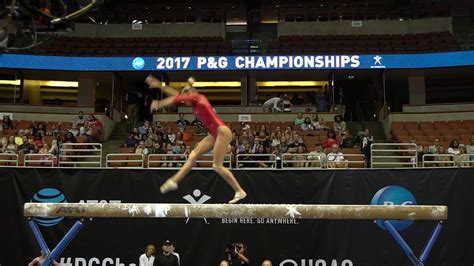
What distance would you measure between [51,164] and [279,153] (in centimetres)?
614

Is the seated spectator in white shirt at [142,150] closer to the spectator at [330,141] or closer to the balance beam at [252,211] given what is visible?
the spectator at [330,141]

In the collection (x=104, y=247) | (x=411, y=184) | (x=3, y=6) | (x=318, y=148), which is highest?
(x=3, y=6)

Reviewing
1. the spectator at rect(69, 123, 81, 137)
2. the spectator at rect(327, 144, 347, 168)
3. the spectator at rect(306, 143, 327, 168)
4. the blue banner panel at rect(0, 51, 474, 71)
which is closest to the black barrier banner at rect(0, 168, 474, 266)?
the spectator at rect(306, 143, 327, 168)

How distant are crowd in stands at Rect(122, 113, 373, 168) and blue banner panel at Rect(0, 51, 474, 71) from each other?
9.36 ft

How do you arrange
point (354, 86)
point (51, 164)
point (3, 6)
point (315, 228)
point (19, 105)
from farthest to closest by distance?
point (354, 86) → point (19, 105) → point (51, 164) → point (315, 228) → point (3, 6)

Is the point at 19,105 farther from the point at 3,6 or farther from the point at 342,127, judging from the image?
the point at 3,6

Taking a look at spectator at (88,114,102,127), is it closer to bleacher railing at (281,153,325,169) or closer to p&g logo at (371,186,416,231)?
bleacher railing at (281,153,325,169)

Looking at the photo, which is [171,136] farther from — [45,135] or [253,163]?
[45,135]

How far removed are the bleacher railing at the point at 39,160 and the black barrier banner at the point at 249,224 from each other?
0.69m

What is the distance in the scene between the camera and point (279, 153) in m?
14.1

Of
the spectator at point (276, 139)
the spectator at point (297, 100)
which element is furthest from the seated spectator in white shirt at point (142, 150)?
the spectator at point (297, 100)

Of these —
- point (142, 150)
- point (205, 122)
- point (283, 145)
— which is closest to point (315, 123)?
point (283, 145)

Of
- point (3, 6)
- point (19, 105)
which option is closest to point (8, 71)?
point (19, 105)

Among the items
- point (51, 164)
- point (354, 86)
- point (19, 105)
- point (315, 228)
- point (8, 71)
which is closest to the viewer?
point (315, 228)
